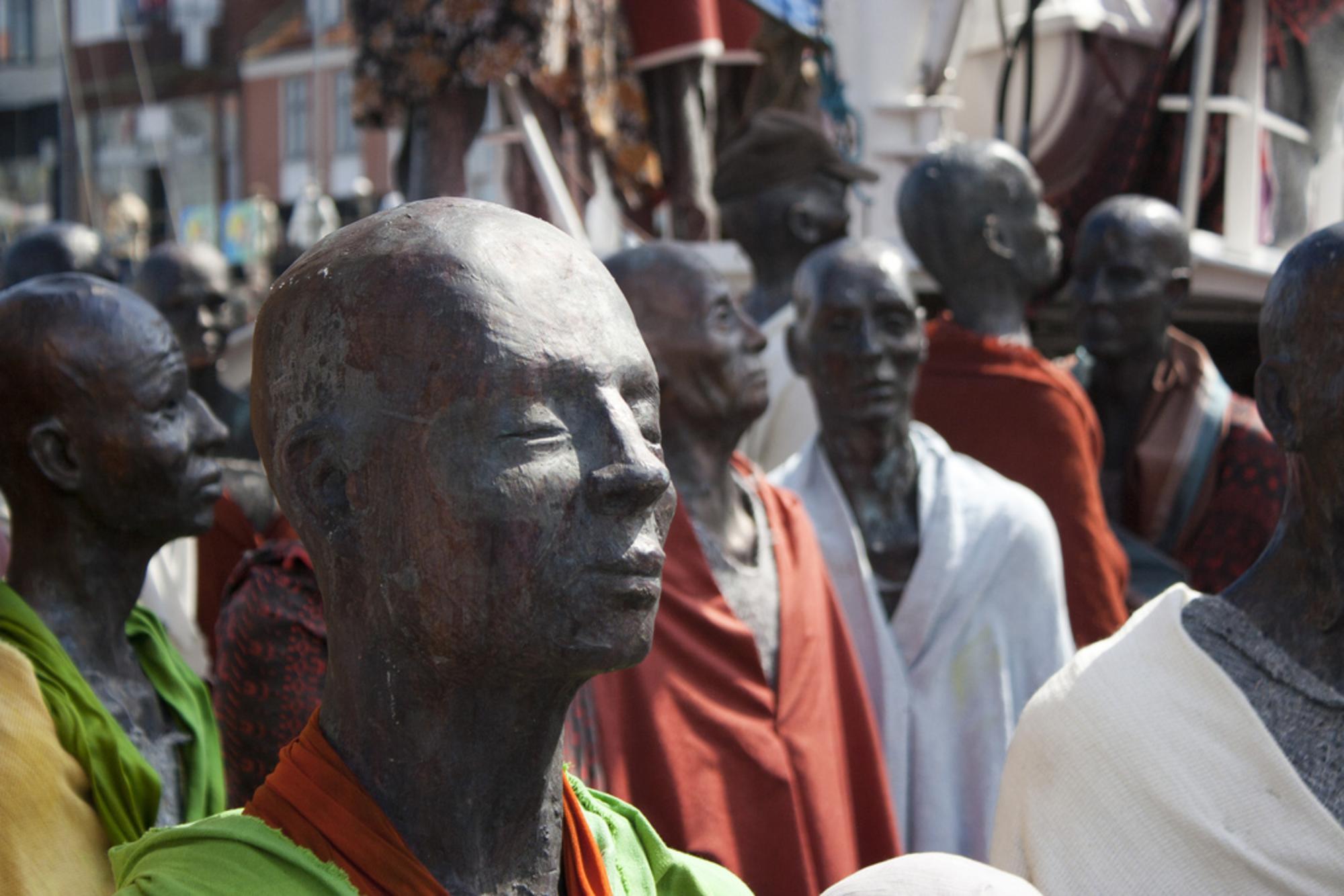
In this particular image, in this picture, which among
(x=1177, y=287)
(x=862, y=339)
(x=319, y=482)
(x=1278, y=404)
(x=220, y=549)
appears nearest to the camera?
(x=319, y=482)

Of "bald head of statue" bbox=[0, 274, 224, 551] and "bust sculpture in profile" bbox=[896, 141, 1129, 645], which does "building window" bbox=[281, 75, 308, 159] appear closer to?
"bust sculpture in profile" bbox=[896, 141, 1129, 645]

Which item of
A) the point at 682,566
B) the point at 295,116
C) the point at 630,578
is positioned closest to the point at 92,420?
the point at 682,566

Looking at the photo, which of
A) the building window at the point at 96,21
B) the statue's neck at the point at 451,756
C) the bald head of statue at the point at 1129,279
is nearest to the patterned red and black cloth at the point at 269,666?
the statue's neck at the point at 451,756

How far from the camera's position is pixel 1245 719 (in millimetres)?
2684

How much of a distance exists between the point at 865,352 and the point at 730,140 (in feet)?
7.31

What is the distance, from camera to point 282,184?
33.8m

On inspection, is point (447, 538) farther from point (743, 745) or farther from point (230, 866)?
point (743, 745)

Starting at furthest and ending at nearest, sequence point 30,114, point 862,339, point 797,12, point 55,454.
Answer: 1. point 30,114
2. point 797,12
3. point 862,339
4. point 55,454

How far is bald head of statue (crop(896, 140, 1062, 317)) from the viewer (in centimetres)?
543

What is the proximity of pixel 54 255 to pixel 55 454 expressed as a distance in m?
3.07

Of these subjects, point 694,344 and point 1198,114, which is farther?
point 1198,114

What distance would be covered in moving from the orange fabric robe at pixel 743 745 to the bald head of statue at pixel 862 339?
0.68 metres

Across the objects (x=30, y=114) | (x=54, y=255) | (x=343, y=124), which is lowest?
(x=30, y=114)

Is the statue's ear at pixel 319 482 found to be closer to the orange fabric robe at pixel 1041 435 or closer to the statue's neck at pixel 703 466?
the statue's neck at pixel 703 466
